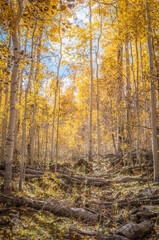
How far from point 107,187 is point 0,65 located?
19.9ft

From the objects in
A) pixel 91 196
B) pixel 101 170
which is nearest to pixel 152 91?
pixel 91 196

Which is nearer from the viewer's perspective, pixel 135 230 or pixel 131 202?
pixel 135 230

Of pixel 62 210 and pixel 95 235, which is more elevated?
pixel 62 210

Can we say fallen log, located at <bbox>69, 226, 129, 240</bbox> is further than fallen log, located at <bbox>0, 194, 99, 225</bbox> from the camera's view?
No

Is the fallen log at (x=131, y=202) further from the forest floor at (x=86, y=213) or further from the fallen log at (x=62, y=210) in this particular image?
the fallen log at (x=62, y=210)

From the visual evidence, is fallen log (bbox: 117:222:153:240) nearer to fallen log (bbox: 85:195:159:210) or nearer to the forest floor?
the forest floor

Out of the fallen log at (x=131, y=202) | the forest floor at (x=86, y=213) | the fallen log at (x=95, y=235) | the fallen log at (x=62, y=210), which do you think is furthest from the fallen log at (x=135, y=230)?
the fallen log at (x=131, y=202)

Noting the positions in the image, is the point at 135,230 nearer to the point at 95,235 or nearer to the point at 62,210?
the point at 95,235

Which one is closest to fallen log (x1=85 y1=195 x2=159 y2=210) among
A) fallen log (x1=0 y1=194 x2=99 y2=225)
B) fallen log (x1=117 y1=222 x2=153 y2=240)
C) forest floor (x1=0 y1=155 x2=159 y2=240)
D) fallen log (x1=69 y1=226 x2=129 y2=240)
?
forest floor (x1=0 y1=155 x2=159 y2=240)

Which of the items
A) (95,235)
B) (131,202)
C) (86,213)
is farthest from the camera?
(131,202)

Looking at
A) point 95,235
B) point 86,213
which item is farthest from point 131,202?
point 95,235

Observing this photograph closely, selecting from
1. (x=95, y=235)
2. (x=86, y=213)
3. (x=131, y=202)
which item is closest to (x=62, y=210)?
(x=86, y=213)

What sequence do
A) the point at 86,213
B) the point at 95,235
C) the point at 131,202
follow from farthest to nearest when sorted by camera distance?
the point at 131,202
the point at 86,213
the point at 95,235

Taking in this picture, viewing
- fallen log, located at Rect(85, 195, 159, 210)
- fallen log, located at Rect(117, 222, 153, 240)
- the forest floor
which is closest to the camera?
the forest floor
